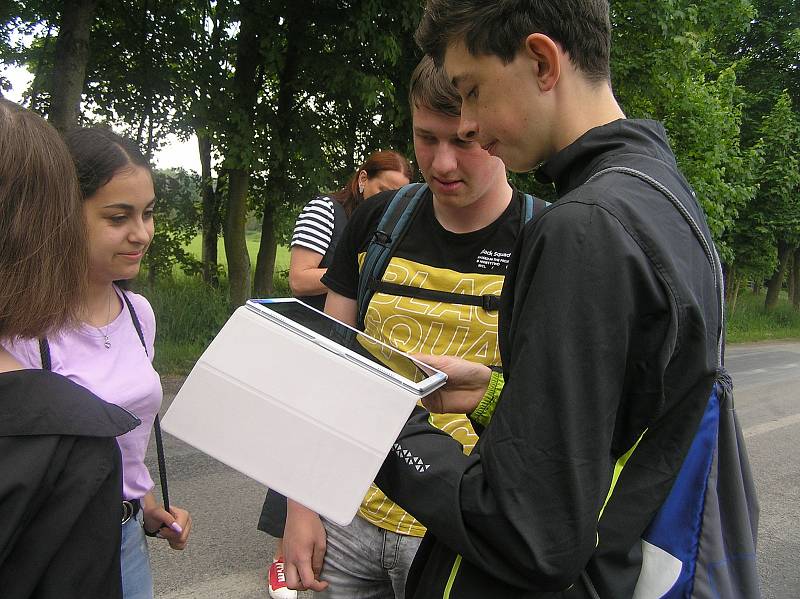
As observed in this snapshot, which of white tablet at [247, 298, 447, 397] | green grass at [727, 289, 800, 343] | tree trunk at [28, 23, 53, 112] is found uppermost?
tree trunk at [28, 23, 53, 112]

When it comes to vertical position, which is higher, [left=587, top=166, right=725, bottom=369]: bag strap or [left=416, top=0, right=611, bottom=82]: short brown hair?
[left=416, top=0, right=611, bottom=82]: short brown hair

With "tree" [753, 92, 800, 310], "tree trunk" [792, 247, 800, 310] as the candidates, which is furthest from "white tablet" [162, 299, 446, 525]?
"tree trunk" [792, 247, 800, 310]

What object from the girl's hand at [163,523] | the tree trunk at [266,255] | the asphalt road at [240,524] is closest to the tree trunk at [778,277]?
the asphalt road at [240,524]

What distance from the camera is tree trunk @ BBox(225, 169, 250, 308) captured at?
1044cm

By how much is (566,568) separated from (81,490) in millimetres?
730

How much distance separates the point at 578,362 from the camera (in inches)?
36.6

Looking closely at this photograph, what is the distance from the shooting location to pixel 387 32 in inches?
335

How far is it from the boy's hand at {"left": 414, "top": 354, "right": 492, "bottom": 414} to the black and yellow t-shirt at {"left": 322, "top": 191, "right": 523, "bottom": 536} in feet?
0.80

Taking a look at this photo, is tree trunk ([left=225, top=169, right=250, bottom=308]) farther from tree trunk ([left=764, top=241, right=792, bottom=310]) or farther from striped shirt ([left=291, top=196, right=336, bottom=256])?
tree trunk ([left=764, top=241, right=792, bottom=310])

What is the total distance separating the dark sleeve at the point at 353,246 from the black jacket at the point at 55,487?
909mm

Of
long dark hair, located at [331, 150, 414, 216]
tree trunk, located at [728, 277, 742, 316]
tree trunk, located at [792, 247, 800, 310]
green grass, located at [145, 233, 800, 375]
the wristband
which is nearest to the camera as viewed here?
the wristband

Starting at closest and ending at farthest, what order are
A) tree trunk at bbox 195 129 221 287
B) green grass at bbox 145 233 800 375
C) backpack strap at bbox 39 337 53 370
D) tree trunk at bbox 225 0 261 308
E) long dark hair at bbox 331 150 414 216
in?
backpack strap at bbox 39 337 53 370, long dark hair at bbox 331 150 414 216, green grass at bbox 145 233 800 375, tree trunk at bbox 225 0 261 308, tree trunk at bbox 195 129 221 287

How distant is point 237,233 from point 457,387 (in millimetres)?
9701

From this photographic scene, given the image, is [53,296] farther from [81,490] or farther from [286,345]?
[286,345]
